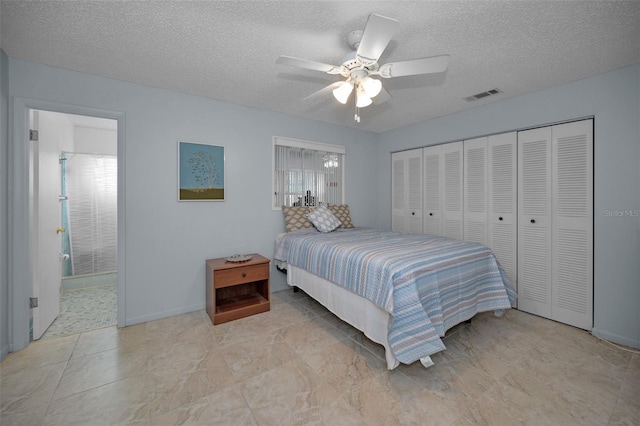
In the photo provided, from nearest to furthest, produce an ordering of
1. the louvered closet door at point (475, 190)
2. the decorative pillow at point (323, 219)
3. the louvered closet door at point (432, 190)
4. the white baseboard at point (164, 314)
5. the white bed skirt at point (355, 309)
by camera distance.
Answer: the white bed skirt at point (355, 309) < the white baseboard at point (164, 314) < the louvered closet door at point (475, 190) < the decorative pillow at point (323, 219) < the louvered closet door at point (432, 190)

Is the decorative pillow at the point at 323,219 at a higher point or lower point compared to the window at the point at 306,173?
lower

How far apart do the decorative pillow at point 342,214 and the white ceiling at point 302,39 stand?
5.76 ft

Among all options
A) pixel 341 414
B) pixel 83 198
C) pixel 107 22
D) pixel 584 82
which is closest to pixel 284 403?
pixel 341 414

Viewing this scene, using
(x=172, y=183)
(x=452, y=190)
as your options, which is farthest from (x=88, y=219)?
(x=452, y=190)

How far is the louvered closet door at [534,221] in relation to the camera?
9.12 feet

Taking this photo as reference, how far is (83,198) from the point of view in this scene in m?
4.05

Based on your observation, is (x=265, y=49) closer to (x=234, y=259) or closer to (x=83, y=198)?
(x=234, y=259)

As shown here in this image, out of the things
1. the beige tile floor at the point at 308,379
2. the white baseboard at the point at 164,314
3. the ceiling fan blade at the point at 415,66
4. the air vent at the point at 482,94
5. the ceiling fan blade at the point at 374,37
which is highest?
the air vent at the point at 482,94

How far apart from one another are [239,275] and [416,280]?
5.94 ft

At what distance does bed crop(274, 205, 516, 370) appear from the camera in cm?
179

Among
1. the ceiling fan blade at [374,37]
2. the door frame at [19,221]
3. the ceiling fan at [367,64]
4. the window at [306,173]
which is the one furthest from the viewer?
the window at [306,173]

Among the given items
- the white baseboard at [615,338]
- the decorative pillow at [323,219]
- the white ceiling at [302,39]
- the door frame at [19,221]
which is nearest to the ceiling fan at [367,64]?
the white ceiling at [302,39]

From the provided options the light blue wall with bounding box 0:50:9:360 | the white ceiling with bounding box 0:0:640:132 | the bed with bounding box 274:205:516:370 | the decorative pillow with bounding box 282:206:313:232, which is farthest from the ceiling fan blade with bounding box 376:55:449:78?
the light blue wall with bounding box 0:50:9:360

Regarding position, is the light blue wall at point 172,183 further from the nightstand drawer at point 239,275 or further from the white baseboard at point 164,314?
the nightstand drawer at point 239,275
